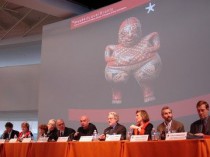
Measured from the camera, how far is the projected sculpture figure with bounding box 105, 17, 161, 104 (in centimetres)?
532

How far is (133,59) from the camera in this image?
5.63 meters

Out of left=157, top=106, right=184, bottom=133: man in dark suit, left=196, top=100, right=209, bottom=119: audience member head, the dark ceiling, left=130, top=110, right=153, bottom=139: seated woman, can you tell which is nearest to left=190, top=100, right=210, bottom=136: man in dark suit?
left=196, top=100, right=209, bottom=119: audience member head

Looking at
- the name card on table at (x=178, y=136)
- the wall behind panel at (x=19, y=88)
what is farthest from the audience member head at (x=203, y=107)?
the wall behind panel at (x=19, y=88)

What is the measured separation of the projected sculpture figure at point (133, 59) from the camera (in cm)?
532

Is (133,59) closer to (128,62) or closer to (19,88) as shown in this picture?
(128,62)

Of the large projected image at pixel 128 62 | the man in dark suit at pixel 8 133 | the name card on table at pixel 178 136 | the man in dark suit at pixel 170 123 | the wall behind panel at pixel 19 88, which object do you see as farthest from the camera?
the wall behind panel at pixel 19 88

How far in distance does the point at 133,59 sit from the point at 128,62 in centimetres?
13

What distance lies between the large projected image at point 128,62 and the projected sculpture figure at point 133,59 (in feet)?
0.05

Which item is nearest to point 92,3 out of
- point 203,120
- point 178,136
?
point 203,120

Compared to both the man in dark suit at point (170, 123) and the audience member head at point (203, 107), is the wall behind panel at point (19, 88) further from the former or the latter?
the audience member head at point (203, 107)

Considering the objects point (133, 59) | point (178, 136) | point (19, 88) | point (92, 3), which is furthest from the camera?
point (19, 88)

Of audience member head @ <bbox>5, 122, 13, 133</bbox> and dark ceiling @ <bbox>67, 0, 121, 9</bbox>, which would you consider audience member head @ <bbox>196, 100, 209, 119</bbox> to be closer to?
audience member head @ <bbox>5, 122, 13, 133</bbox>

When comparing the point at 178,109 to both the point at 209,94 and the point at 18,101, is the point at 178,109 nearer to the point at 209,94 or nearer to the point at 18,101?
the point at 209,94

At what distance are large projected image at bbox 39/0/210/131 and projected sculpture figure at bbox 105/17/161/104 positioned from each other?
16mm
